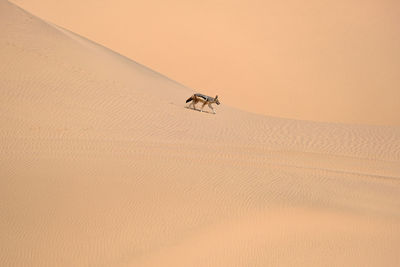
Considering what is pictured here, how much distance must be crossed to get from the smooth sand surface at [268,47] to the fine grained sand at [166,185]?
415 inches

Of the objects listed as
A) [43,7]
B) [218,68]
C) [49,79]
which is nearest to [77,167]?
[49,79]

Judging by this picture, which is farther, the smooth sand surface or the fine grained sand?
the smooth sand surface

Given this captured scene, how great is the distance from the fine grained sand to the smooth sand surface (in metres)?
10.5

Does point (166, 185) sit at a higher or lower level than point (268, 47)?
lower

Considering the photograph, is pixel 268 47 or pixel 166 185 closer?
pixel 166 185

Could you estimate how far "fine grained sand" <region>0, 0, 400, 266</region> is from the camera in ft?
13.7

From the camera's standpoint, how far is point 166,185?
17.4 ft

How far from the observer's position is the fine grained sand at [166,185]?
4.17 metres

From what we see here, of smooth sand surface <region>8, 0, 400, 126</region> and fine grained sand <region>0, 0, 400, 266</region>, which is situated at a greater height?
smooth sand surface <region>8, 0, 400, 126</region>

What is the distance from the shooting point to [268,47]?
2398 centimetres

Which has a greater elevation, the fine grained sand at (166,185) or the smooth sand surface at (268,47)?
the smooth sand surface at (268,47)

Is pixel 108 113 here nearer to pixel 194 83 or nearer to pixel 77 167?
pixel 77 167

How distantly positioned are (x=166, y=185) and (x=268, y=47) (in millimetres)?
19534

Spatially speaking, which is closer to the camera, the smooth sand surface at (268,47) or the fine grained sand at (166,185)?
the fine grained sand at (166,185)
